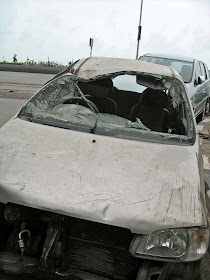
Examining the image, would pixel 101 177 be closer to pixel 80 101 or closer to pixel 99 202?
pixel 99 202

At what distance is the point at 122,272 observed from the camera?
220cm

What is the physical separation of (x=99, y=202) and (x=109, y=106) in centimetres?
190

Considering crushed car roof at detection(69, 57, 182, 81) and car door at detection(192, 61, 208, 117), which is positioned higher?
crushed car roof at detection(69, 57, 182, 81)

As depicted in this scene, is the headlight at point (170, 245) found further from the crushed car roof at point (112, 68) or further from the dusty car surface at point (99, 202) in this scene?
the crushed car roof at point (112, 68)

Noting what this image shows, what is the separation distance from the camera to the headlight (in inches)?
81.3

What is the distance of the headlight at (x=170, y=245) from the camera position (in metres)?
2.06

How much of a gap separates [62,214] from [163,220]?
0.61 metres

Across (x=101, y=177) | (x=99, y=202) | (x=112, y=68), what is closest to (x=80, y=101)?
(x=112, y=68)

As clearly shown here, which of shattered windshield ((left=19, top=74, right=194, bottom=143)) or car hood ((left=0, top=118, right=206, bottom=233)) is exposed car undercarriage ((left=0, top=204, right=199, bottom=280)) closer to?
car hood ((left=0, top=118, right=206, bottom=233))

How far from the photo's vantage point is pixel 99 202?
83.7 inches

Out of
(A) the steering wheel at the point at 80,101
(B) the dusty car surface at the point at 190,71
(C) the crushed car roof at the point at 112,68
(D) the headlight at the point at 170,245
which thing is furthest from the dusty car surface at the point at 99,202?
(B) the dusty car surface at the point at 190,71

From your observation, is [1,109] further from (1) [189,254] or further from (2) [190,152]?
(1) [189,254]

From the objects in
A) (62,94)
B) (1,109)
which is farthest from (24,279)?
(1,109)

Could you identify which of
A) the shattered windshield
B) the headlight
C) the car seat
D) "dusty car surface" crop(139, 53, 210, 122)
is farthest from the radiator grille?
"dusty car surface" crop(139, 53, 210, 122)
